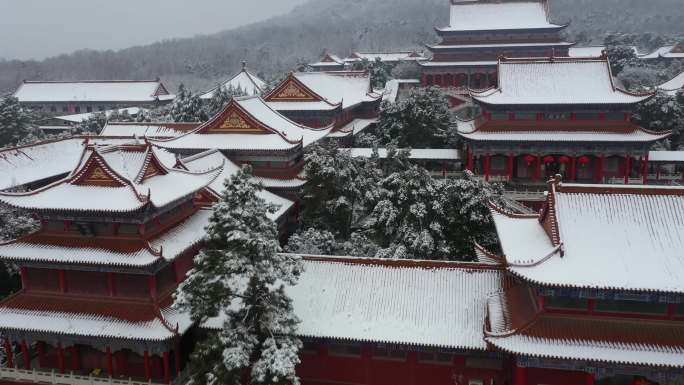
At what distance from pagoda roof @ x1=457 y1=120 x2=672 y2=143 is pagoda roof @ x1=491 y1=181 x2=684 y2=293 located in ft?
62.6

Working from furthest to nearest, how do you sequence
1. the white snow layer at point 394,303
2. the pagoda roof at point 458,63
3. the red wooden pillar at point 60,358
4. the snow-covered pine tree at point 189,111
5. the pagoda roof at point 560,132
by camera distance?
the pagoda roof at point 458,63 → the snow-covered pine tree at point 189,111 → the pagoda roof at point 560,132 → the red wooden pillar at point 60,358 → the white snow layer at point 394,303

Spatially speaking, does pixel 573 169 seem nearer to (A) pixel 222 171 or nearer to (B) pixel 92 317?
(A) pixel 222 171

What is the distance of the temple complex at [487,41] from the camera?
61.1 meters

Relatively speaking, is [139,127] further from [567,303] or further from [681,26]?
[681,26]

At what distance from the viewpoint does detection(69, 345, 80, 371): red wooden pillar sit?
22.2 metres

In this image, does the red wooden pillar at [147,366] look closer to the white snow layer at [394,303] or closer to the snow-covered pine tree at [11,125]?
the white snow layer at [394,303]

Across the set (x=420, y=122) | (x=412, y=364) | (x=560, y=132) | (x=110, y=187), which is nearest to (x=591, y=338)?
(x=412, y=364)

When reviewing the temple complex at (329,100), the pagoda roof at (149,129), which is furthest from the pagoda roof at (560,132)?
the pagoda roof at (149,129)

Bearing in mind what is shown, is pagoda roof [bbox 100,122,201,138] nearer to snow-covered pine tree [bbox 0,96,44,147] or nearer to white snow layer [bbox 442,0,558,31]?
snow-covered pine tree [bbox 0,96,44,147]

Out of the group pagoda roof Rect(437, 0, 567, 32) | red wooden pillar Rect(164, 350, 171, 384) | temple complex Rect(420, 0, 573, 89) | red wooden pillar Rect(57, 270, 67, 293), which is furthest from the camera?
pagoda roof Rect(437, 0, 567, 32)

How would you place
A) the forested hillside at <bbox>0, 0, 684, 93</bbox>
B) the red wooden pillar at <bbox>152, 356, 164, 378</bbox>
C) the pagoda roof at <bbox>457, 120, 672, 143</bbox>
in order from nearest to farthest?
the red wooden pillar at <bbox>152, 356, 164, 378</bbox>
the pagoda roof at <bbox>457, 120, 672, 143</bbox>
the forested hillside at <bbox>0, 0, 684, 93</bbox>

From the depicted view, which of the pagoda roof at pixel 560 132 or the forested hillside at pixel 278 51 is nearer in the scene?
the pagoda roof at pixel 560 132

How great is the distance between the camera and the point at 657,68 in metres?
77.9

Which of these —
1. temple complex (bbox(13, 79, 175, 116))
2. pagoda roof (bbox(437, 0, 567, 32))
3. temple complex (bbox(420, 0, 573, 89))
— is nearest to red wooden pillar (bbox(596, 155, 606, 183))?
temple complex (bbox(420, 0, 573, 89))
